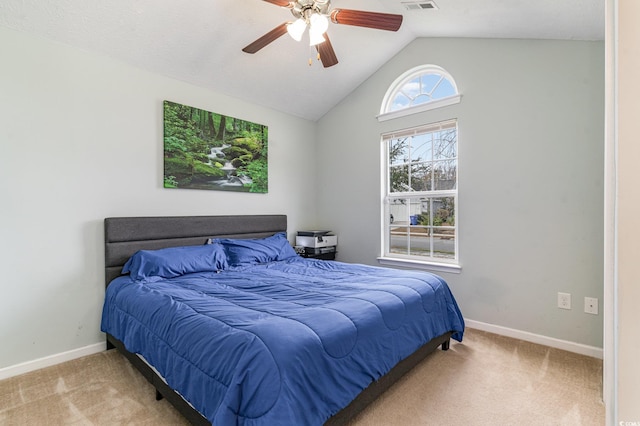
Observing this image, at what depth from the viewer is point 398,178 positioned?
12.4 ft

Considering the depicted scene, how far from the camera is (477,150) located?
3.06 m

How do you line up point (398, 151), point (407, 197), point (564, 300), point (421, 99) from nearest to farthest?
point (564, 300), point (421, 99), point (407, 197), point (398, 151)

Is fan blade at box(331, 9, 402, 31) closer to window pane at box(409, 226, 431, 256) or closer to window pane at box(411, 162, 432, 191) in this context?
window pane at box(411, 162, 432, 191)

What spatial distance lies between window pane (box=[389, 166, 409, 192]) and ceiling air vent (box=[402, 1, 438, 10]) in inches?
62.6

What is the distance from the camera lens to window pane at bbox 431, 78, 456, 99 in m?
3.30

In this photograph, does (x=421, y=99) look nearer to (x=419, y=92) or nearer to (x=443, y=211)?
(x=419, y=92)

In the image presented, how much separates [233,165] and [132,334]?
2.04 meters

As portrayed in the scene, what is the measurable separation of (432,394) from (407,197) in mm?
2162

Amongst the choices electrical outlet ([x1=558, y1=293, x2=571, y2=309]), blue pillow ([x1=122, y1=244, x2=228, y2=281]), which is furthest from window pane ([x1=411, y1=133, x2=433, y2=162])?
blue pillow ([x1=122, y1=244, x2=228, y2=281])

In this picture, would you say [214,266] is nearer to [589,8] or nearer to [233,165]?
[233,165]

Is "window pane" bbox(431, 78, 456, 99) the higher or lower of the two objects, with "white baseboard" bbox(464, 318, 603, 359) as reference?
higher

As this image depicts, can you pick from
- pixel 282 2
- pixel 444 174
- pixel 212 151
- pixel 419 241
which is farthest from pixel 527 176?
pixel 212 151

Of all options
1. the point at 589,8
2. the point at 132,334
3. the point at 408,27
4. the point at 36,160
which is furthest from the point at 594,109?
the point at 36,160

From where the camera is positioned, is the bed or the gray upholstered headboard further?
the gray upholstered headboard
